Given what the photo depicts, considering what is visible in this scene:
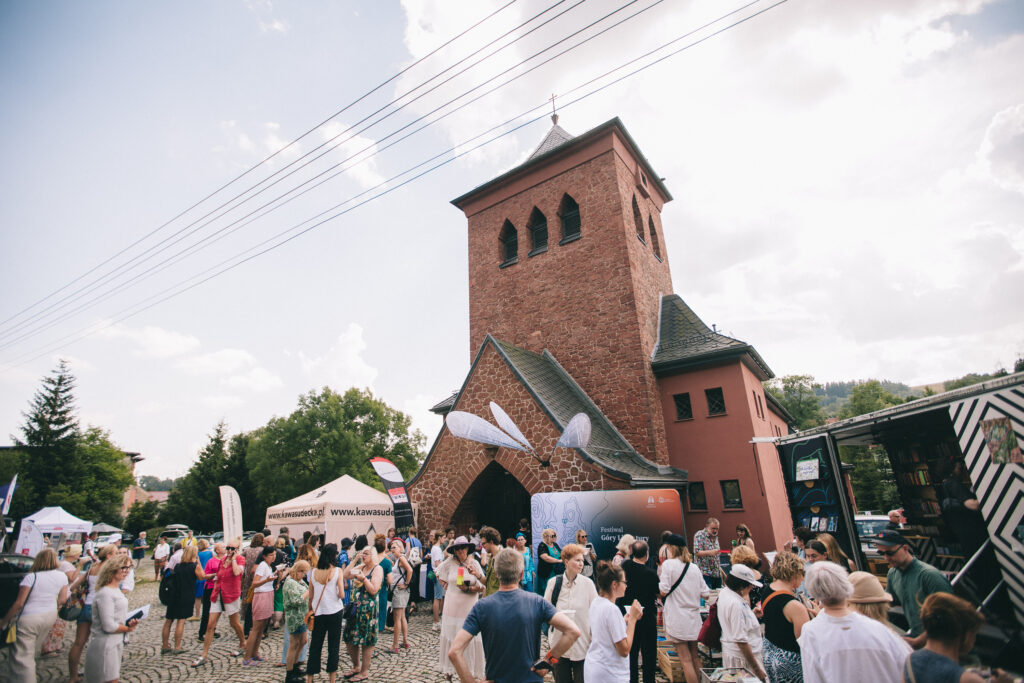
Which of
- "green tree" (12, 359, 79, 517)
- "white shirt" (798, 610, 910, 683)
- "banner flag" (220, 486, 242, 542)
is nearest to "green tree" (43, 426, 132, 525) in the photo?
"green tree" (12, 359, 79, 517)

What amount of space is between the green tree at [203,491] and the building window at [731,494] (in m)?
39.3

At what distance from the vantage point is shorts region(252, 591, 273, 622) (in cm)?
728

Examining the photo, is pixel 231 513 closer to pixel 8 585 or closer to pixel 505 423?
pixel 8 585

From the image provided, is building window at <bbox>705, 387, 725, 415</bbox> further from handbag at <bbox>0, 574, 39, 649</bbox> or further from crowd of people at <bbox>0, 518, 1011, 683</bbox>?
handbag at <bbox>0, 574, 39, 649</bbox>

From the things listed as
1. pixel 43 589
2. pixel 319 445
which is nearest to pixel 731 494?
pixel 43 589

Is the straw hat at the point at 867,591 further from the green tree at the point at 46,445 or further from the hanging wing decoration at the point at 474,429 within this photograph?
the green tree at the point at 46,445

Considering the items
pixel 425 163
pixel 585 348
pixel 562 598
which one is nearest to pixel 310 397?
pixel 585 348

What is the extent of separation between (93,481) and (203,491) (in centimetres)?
728

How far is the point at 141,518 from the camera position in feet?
136

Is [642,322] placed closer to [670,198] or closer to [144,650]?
[670,198]

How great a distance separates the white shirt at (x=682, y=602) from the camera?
537 centimetres

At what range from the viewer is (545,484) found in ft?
37.6

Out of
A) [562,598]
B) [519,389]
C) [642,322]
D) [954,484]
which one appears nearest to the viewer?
[562,598]

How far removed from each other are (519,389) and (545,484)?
104 inches
